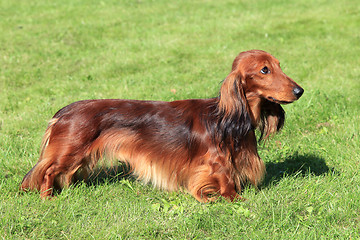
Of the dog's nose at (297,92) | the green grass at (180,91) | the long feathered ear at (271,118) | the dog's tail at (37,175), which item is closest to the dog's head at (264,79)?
the dog's nose at (297,92)

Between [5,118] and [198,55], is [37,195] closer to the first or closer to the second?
[5,118]

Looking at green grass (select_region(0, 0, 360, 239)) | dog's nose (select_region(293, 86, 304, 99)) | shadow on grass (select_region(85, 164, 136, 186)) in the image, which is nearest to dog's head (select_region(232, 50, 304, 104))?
dog's nose (select_region(293, 86, 304, 99))

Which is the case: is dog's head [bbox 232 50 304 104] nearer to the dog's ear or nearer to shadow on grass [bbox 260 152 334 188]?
the dog's ear

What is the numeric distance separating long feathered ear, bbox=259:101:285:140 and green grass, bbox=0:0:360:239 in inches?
21.7

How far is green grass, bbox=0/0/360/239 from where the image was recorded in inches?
131

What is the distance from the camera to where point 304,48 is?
840cm

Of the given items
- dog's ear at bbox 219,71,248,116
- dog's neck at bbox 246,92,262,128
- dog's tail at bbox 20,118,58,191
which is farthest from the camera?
dog's tail at bbox 20,118,58,191

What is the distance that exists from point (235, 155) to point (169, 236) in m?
0.93

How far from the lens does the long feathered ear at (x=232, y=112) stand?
343cm

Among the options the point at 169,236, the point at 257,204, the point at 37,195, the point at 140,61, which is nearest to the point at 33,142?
the point at 37,195

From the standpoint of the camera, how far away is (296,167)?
4.37m

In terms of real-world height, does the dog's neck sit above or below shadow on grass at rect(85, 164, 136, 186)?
above

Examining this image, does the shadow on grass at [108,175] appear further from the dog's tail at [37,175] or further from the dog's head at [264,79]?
the dog's head at [264,79]

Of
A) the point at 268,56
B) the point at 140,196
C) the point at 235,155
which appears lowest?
the point at 140,196
